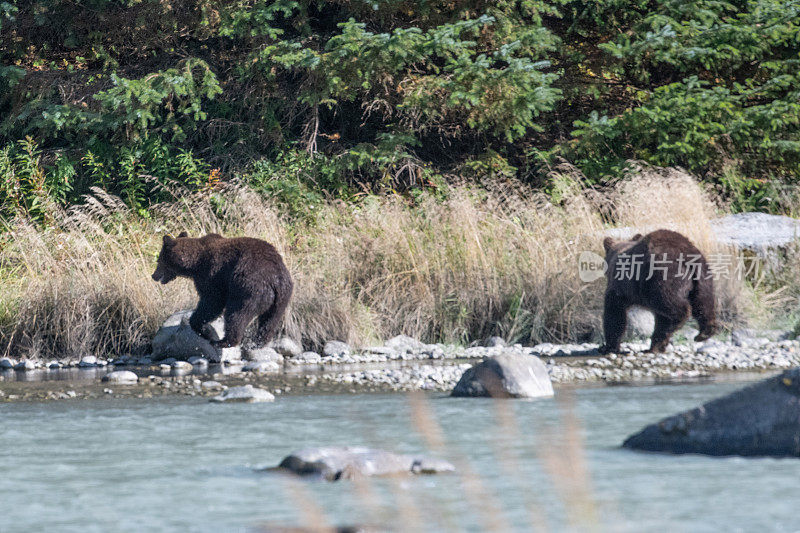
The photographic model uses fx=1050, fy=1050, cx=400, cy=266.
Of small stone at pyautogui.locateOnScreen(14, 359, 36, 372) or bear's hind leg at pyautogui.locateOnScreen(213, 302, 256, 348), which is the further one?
small stone at pyautogui.locateOnScreen(14, 359, 36, 372)

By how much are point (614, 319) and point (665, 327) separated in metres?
0.45

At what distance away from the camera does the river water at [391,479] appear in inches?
159

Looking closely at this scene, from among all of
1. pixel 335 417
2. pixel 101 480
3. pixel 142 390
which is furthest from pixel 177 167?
pixel 101 480

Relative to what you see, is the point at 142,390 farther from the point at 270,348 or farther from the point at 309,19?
the point at 309,19

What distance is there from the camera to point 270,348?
404 inches

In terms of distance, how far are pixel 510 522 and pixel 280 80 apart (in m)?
14.7

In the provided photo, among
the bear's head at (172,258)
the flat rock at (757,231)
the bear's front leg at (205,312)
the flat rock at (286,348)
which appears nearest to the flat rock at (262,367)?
the bear's front leg at (205,312)

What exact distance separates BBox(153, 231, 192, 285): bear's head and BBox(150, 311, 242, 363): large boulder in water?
489 millimetres

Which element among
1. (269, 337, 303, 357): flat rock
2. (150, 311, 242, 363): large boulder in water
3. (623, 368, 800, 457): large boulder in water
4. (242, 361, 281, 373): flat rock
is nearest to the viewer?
(623, 368, 800, 457): large boulder in water

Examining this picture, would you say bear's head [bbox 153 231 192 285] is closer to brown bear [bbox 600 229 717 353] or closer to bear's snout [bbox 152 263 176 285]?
bear's snout [bbox 152 263 176 285]

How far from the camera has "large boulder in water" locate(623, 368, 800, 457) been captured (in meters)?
4.88

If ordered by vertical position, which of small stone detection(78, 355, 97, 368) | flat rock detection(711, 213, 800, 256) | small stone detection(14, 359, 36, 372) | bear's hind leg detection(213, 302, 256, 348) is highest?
flat rock detection(711, 213, 800, 256)

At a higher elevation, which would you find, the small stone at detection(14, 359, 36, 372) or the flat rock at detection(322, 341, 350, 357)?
the flat rock at detection(322, 341, 350, 357)

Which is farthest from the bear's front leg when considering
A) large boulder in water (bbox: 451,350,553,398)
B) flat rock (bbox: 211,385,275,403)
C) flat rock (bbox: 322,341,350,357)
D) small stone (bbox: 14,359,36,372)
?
large boulder in water (bbox: 451,350,553,398)
